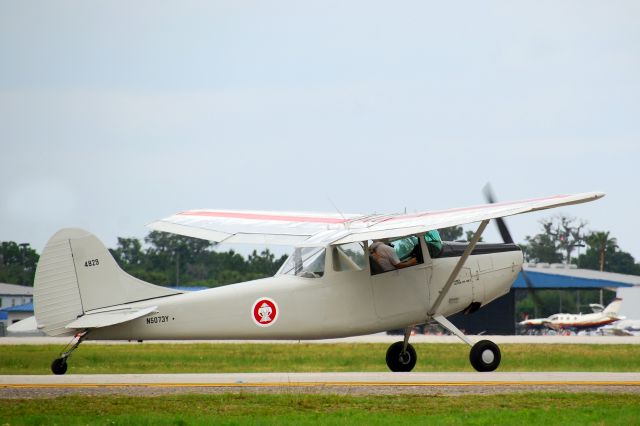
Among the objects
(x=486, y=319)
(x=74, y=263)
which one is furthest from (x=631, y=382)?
(x=486, y=319)

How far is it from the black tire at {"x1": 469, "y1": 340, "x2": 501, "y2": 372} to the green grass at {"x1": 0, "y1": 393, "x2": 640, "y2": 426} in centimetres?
361

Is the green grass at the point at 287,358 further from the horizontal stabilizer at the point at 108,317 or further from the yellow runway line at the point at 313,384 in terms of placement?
the yellow runway line at the point at 313,384

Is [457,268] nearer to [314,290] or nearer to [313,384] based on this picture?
[314,290]

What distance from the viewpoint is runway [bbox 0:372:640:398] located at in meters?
14.2

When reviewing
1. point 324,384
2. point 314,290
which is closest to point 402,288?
point 314,290

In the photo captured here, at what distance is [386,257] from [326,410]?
535cm

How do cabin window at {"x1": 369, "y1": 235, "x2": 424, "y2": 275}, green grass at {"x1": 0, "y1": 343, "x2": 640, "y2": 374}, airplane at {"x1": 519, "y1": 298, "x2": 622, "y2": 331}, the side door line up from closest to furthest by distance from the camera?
the side door < cabin window at {"x1": 369, "y1": 235, "x2": 424, "y2": 275} < green grass at {"x1": 0, "y1": 343, "x2": 640, "y2": 374} < airplane at {"x1": 519, "y1": 298, "x2": 622, "y2": 331}

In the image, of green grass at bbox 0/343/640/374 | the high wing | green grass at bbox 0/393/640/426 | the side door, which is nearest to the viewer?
green grass at bbox 0/393/640/426

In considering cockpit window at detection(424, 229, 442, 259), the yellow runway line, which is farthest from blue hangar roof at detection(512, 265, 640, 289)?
the yellow runway line

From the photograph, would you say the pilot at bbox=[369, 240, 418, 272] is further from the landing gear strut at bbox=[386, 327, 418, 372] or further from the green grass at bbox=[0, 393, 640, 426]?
the green grass at bbox=[0, 393, 640, 426]

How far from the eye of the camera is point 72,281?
54.3ft

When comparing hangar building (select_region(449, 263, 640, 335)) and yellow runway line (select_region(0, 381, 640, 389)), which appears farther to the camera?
hangar building (select_region(449, 263, 640, 335))

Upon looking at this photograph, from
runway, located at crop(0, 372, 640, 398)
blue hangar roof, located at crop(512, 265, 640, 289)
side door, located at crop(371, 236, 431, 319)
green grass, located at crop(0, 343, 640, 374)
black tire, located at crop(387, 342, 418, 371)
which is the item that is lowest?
green grass, located at crop(0, 343, 640, 374)

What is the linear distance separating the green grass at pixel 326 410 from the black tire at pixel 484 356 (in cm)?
361
